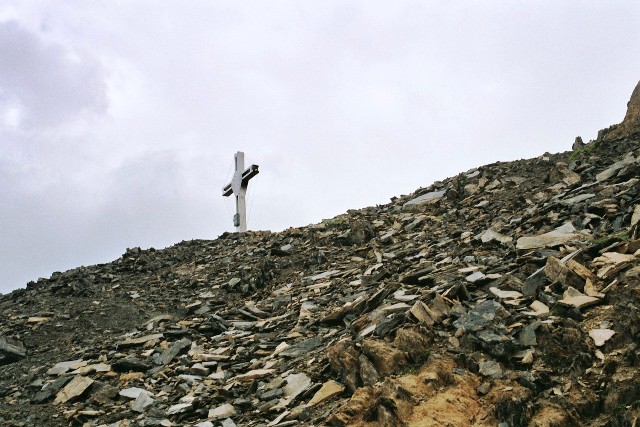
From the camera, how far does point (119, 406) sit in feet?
32.0

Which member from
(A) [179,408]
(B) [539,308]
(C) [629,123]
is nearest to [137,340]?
(A) [179,408]

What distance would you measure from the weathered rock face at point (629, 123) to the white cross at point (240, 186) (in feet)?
43.0

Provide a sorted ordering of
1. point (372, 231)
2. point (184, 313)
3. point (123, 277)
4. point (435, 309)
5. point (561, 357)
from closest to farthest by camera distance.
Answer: point (561, 357), point (435, 309), point (184, 313), point (372, 231), point (123, 277)

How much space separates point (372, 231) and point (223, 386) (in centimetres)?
843

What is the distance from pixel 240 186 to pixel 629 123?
14473mm

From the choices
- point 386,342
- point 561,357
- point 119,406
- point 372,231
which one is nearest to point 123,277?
point 372,231

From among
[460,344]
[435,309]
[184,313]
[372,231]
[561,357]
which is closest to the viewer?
[561,357]

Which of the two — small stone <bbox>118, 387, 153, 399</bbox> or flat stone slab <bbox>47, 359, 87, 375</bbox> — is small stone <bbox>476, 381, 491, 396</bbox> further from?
flat stone slab <bbox>47, 359, 87, 375</bbox>

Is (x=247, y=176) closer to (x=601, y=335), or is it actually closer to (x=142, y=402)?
(x=142, y=402)

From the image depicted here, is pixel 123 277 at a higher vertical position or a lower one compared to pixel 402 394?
higher

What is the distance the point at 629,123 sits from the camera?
66.1 feet

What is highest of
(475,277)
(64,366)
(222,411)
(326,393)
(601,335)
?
(475,277)

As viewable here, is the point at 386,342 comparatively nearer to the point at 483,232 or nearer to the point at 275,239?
the point at 483,232

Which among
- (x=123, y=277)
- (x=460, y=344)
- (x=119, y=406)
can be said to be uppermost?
(x=123, y=277)
